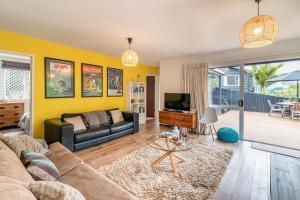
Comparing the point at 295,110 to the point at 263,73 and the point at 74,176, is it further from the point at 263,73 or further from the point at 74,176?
the point at 74,176

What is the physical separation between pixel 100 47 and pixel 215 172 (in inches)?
152

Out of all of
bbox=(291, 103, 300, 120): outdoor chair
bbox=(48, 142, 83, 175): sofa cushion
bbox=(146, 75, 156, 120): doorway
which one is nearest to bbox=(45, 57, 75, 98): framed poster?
bbox=(48, 142, 83, 175): sofa cushion

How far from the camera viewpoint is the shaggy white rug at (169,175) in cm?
200

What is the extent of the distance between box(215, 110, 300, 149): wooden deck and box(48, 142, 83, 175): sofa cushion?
4225 millimetres

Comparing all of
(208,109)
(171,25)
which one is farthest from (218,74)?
(171,25)

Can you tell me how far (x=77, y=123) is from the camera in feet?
11.9

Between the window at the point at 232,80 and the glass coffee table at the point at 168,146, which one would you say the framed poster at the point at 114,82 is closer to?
the glass coffee table at the point at 168,146

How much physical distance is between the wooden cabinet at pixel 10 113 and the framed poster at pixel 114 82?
10.2 feet

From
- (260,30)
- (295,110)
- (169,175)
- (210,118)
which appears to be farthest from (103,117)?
(295,110)

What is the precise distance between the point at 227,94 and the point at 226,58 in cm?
105

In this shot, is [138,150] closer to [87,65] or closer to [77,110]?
[77,110]

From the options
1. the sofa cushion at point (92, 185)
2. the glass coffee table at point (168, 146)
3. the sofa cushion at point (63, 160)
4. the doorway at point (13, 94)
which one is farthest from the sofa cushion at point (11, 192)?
the doorway at point (13, 94)

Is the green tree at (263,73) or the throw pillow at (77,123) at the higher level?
the green tree at (263,73)

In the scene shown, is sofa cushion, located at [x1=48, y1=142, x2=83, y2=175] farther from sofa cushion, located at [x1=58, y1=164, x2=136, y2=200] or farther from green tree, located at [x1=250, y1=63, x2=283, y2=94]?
green tree, located at [x1=250, y1=63, x2=283, y2=94]
